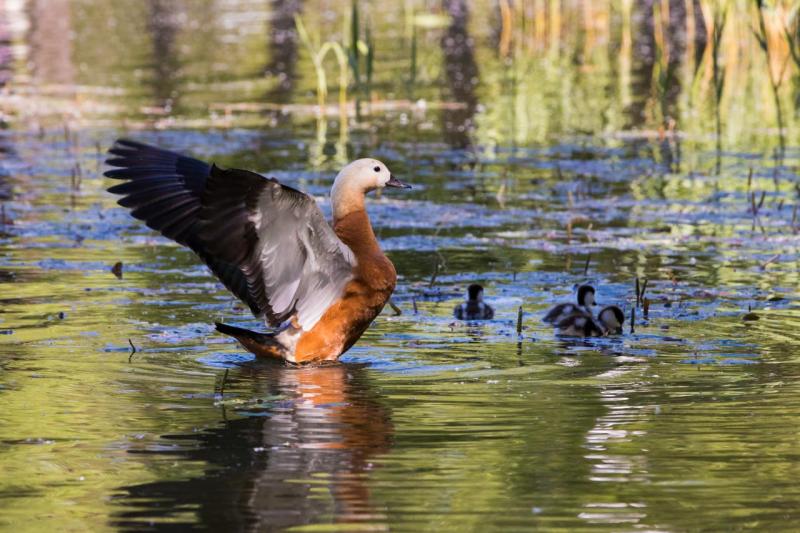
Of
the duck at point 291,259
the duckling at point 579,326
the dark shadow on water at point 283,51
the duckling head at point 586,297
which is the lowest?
the duckling at point 579,326

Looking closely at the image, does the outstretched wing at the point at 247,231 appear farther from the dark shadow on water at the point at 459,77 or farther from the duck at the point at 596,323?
the dark shadow on water at the point at 459,77

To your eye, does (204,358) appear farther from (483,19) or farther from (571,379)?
(483,19)

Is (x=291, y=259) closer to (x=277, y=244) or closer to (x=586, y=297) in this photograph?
(x=277, y=244)

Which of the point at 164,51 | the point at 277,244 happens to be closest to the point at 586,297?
the point at 277,244

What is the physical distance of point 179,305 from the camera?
10633mm

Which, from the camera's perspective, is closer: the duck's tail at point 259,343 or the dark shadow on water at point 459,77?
the duck's tail at point 259,343

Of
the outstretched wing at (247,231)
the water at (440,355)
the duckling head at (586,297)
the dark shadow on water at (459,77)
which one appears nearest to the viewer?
the water at (440,355)

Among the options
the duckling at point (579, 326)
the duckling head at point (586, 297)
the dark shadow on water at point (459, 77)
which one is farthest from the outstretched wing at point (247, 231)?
the dark shadow on water at point (459, 77)

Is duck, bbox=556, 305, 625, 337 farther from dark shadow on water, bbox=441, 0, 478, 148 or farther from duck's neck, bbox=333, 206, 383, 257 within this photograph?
dark shadow on water, bbox=441, 0, 478, 148

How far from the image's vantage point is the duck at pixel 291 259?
28.6 ft

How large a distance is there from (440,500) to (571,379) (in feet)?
8.07

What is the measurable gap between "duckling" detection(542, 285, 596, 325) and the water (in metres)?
0.13

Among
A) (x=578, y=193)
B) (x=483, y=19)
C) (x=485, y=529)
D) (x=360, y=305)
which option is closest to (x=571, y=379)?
(x=360, y=305)

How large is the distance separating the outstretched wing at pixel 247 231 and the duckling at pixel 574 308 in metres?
1.61
